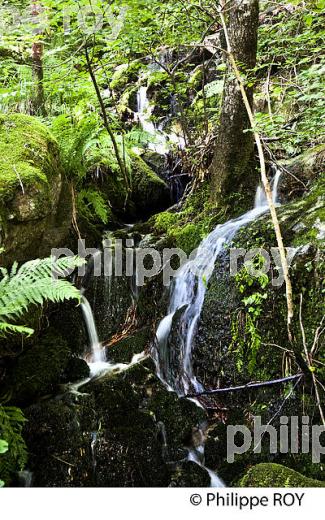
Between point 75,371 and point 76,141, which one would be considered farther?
point 76,141

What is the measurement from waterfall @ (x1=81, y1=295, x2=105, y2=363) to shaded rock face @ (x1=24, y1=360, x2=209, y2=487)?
2.12 ft

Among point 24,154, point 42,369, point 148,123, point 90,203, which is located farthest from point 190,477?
point 148,123

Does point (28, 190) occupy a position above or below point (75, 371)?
above

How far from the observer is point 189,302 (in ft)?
13.9

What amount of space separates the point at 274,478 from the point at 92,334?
2617mm

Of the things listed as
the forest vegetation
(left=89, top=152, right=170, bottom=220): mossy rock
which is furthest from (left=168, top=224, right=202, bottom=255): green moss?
(left=89, top=152, right=170, bottom=220): mossy rock

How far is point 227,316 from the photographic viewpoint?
3.77m

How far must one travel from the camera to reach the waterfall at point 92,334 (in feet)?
14.2

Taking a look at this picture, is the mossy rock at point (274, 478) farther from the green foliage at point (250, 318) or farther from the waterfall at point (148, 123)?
the waterfall at point (148, 123)

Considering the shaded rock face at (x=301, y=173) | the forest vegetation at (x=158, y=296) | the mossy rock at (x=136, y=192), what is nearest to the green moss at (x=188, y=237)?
the forest vegetation at (x=158, y=296)

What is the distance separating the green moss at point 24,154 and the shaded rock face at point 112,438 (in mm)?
1904

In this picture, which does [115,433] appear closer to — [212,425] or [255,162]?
[212,425]

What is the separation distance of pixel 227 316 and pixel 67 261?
1579mm

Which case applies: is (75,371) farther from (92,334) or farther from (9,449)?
(9,449)
